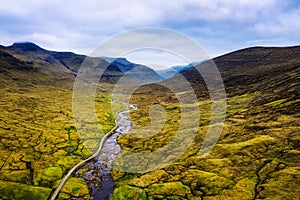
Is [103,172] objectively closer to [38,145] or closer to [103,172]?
[103,172]

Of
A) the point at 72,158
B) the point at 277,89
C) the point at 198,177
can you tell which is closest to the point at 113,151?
the point at 72,158

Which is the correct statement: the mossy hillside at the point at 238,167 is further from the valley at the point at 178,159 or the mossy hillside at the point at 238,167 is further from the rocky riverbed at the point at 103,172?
the rocky riverbed at the point at 103,172

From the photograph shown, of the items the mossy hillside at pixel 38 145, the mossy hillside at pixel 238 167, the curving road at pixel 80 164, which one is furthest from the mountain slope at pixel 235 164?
the mossy hillside at pixel 38 145

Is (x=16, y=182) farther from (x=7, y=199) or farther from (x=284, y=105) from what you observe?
(x=284, y=105)

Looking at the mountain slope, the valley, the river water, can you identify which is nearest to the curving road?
the valley

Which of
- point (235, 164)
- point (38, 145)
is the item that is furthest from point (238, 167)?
point (38, 145)

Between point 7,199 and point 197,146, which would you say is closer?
point 7,199
